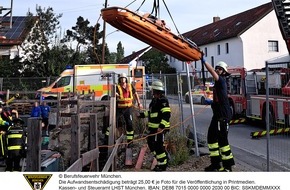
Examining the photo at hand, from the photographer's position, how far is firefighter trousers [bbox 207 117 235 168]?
3.65 m

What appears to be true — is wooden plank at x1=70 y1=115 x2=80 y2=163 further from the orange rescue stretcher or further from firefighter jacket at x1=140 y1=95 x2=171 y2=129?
firefighter jacket at x1=140 y1=95 x2=171 y2=129

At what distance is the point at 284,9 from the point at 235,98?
534 centimetres

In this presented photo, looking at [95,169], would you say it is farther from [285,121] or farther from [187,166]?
[285,121]

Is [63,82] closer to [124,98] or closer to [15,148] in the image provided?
[124,98]

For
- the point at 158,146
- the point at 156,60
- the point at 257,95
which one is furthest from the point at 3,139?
the point at 257,95

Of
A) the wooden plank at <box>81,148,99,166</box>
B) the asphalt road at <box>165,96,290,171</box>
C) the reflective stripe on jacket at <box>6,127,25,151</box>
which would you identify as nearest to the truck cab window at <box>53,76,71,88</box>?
the asphalt road at <box>165,96,290,171</box>

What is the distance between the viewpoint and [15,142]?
4.12 meters

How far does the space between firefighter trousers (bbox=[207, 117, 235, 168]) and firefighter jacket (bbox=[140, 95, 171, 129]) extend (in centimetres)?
47

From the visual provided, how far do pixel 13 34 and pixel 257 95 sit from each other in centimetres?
588

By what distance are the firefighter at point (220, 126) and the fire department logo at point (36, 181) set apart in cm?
164

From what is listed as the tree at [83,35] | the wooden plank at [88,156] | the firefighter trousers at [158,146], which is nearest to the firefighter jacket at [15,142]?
the wooden plank at [88,156]

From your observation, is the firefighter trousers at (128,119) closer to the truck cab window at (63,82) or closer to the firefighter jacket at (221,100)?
the firefighter jacket at (221,100)

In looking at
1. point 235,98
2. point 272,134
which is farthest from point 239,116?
point 272,134

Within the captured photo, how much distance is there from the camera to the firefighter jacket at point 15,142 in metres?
4.10
